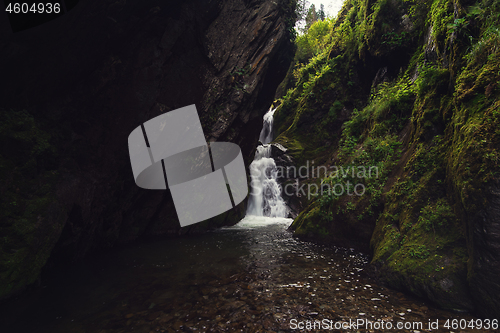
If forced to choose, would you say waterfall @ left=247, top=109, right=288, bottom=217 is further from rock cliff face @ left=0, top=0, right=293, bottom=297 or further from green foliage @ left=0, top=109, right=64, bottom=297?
green foliage @ left=0, top=109, right=64, bottom=297

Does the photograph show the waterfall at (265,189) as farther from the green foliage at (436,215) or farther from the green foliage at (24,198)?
the green foliage at (24,198)

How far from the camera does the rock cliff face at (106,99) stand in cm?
492

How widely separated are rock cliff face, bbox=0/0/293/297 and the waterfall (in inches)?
113

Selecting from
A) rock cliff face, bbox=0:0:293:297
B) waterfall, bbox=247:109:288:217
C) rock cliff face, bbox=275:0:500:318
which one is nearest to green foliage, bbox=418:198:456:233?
rock cliff face, bbox=275:0:500:318

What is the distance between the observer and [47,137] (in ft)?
18.7

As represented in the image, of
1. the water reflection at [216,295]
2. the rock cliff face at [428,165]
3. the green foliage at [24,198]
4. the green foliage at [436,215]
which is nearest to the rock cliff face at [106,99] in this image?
the green foliage at [24,198]

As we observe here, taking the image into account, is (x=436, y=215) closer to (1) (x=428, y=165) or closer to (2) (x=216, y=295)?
(1) (x=428, y=165)

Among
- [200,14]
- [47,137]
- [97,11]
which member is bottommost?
[47,137]

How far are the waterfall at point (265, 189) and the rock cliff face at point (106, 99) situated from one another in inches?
113

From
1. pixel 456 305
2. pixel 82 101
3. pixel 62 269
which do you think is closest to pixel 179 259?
pixel 62 269

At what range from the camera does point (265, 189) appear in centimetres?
1402

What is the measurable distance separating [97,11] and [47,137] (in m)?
3.24

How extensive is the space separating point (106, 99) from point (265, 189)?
369 inches

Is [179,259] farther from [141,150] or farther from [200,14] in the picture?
[200,14]
